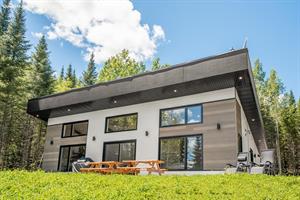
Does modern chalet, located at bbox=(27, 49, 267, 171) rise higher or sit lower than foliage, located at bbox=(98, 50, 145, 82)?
lower

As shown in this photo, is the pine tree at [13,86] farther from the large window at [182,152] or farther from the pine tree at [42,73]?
the large window at [182,152]

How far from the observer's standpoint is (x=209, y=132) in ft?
31.4

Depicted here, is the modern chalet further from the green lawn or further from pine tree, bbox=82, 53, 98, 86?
pine tree, bbox=82, 53, 98, 86

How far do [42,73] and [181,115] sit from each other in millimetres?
15262

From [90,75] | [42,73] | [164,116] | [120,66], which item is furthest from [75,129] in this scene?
[90,75]

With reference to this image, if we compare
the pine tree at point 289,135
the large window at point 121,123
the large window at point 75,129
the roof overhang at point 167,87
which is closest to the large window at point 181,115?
the roof overhang at point 167,87

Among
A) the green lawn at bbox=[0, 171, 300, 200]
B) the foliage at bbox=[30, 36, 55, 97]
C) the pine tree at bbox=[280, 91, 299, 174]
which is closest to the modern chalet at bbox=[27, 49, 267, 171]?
the green lawn at bbox=[0, 171, 300, 200]

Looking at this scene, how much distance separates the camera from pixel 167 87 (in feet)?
33.2

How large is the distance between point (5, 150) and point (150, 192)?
62.0 feet

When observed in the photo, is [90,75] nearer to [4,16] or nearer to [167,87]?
[4,16]

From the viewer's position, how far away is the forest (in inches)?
725

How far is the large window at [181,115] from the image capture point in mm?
10141

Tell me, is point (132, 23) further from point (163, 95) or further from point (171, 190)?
point (171, 190)

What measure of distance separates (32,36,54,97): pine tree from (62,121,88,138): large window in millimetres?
7992
